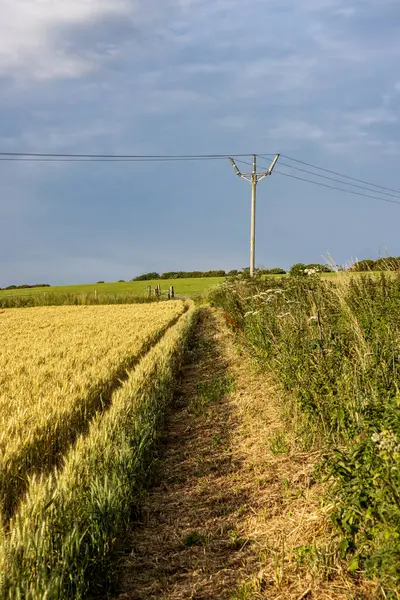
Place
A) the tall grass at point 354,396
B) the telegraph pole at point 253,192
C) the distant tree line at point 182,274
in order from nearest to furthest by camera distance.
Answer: the tall grass at point 354,396 → the telegraph pole at point 253,192 → the distant tree line at point 182,274

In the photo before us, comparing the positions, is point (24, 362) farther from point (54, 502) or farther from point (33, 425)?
point (54, 502)

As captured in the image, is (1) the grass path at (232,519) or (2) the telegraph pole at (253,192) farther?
(2) the telegraph pole at (253,192)

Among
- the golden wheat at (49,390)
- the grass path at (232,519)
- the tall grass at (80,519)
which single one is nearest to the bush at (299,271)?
the golden wheat at (49,390)

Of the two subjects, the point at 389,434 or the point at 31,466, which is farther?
the point at 31,466

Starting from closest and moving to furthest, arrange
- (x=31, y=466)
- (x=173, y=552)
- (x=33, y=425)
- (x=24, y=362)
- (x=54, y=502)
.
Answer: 1. (x=54, y=502)
2. (x=173, y=552)
3. (x=31, y=466)
4. (x=33, y=425)
5. (x=24, y=362)

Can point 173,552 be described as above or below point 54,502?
below

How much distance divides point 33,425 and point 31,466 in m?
0.59

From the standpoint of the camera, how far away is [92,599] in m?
3.65

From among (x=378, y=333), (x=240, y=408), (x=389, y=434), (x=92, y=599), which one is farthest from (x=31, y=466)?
(x=378, y=333)

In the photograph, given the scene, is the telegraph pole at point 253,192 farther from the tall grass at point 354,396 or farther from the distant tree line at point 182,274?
the distant tree line at point 182,274

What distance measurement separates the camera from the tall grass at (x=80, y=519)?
3.25 m

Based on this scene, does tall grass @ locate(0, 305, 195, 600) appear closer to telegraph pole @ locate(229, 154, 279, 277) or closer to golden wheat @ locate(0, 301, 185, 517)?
golden wheat @ locate(0, 301, 185, 517)

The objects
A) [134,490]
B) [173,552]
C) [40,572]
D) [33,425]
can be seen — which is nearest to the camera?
[40,572]

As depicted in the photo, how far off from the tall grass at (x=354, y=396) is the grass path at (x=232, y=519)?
14.2 inches
